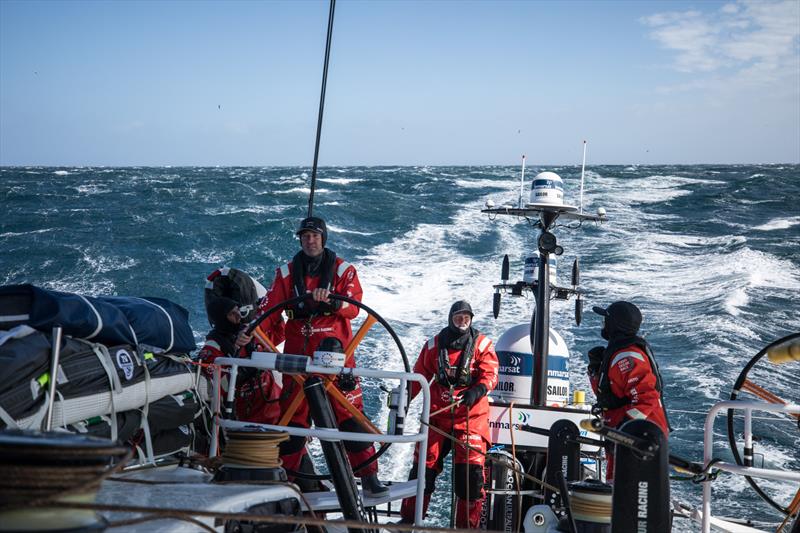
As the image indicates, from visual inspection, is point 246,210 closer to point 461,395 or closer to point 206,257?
point 206,257

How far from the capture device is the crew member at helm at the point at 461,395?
5277mm

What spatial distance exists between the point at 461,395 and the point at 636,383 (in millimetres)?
1152

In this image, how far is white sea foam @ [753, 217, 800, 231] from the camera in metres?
19.8

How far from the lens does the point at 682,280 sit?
48.3ft

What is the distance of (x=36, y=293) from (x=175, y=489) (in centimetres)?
103

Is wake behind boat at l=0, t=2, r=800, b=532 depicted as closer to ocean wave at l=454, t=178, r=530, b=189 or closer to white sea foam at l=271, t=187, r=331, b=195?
white sea foam at l=271, t=187, r=331, b=195

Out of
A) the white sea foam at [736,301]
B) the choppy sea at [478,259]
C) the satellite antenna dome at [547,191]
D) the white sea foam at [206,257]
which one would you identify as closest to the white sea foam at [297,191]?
the choppy sea at [478,259]

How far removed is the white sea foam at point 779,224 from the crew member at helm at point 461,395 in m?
16.2

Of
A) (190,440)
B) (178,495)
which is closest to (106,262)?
(190,440)

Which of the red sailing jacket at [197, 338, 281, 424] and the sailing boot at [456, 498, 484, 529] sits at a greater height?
the red sailing jacket at [197, 338, 281, 424]

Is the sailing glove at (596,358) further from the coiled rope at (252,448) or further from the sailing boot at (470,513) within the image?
the coiled rope at (252,448)

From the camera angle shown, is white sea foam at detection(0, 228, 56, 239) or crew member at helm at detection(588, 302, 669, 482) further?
white sea foam at detection(0, 228, 56, 239)

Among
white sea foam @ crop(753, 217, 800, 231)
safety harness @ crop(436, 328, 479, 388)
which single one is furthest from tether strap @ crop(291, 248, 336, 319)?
white sea foam @ crop(753, 217, 800, 231)

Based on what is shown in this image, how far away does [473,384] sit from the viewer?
5.45m
